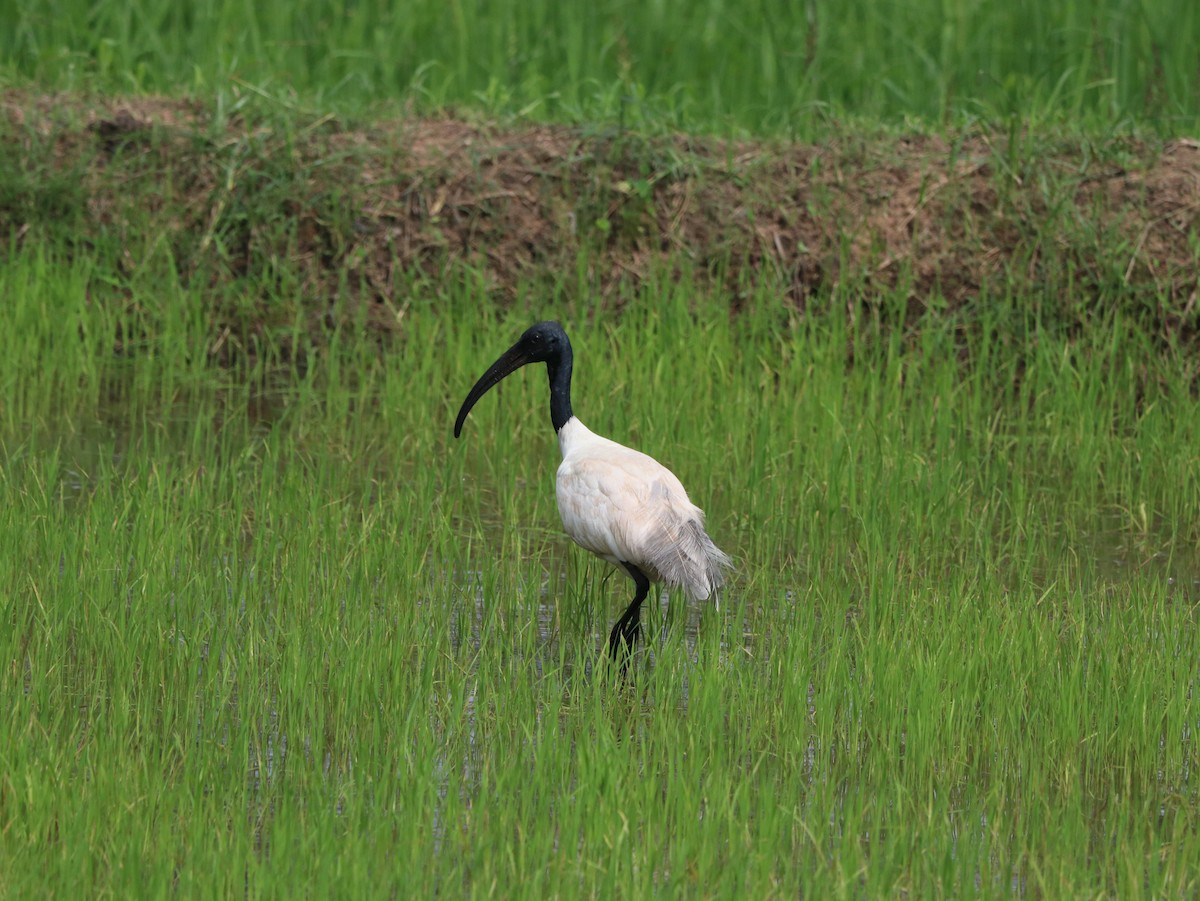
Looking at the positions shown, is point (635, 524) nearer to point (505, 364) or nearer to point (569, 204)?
point (505, 364)

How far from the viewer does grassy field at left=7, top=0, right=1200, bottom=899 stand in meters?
4.24

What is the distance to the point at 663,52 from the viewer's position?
10586mm

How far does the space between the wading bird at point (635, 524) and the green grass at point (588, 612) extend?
159 millimetres

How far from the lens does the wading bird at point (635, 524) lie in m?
5.64

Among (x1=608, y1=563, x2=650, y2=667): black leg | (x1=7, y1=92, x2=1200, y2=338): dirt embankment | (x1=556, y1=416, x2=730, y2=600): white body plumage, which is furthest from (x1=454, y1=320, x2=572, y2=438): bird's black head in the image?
(x1=7, y1=92, x2=1200, y2=338): dirt embankment

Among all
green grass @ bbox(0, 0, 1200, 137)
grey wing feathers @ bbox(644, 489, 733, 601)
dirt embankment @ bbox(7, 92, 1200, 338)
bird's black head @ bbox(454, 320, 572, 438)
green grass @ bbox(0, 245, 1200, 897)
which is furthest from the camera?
green grass @ bbox(0, 0, 1200, 137)

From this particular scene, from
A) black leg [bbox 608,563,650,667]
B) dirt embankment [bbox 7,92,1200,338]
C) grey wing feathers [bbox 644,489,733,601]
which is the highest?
dirt embankment [bbox 7,92,1200,338]

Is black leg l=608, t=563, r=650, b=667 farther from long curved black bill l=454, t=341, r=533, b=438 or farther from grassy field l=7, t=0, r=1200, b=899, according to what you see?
long curved black bill l=454, t=341, r=533, b=438

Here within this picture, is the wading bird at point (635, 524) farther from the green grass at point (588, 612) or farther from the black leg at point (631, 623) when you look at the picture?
the green grass at point (588, 612)

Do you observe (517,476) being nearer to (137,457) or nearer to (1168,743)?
(137,457)

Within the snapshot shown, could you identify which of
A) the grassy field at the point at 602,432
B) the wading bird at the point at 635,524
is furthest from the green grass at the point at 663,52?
the wading bird at the point at 635,524

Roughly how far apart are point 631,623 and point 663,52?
213 inches

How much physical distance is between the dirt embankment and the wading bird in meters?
2.86

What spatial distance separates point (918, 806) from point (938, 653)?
75cm
